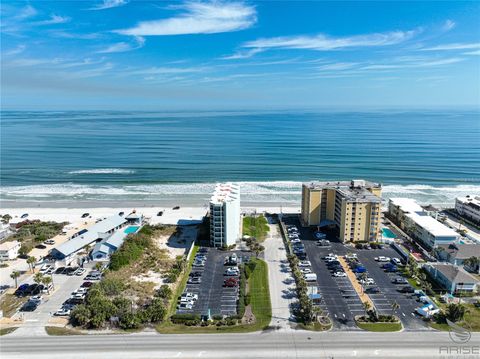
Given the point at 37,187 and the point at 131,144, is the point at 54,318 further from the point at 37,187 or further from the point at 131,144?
the point at 131,144

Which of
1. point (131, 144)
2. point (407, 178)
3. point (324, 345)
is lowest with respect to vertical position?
point (324, 345)

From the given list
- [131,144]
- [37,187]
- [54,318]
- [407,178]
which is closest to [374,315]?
[54,318]

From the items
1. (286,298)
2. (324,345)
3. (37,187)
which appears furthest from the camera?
(37,187)

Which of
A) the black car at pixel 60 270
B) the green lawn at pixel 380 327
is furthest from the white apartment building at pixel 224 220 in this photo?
the green lawn at pixel 380 327

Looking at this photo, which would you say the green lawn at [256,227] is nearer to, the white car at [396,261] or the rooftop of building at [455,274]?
the white car at [396,261]

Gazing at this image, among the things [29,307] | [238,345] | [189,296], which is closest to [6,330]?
[29,307]

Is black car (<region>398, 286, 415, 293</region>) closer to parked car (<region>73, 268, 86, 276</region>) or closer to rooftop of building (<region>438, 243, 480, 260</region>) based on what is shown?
rooftop of building (<region>438, 243, 480, 260</region>)

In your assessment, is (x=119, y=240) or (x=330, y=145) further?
(x=330, y=145)
